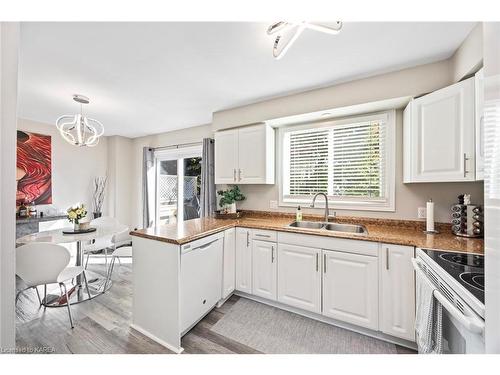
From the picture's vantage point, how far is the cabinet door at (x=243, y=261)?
219cm

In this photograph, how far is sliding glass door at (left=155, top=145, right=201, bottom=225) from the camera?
4.00 meters

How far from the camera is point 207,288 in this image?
189cm

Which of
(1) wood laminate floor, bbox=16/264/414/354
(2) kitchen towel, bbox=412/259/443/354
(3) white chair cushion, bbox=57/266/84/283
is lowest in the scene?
(1) wood laminate floor, bbox=16/264/414/354

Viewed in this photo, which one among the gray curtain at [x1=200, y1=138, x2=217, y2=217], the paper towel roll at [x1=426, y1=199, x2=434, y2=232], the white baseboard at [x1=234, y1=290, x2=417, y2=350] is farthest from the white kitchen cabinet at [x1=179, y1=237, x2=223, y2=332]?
the paper towel roll at [x1=426, y1=199, x2=434, y2=232]

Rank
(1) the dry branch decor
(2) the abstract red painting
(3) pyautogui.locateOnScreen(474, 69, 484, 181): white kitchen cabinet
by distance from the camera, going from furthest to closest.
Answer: (1) the dry branch decor < (2) the abstract red painting < (3) pyautogui.locateOnScreen(474, 69, 484, 181): white kitchen cabinet

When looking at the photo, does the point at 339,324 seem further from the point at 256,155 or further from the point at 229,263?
the point at 256,155

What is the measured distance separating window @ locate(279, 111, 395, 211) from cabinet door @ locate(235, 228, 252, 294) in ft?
2.67

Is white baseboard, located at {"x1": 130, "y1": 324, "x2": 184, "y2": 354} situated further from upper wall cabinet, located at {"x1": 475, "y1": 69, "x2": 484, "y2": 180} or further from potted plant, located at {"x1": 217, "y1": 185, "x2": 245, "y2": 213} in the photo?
upper wall cabinet, located at {"x1": 475, "y1": 69, "x2": 484, "y2": 180}

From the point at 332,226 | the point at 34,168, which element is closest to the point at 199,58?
the point at 332,226

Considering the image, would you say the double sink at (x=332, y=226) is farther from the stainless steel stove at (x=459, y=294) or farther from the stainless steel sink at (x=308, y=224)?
the stainless steel stove at (x=459, y=294)


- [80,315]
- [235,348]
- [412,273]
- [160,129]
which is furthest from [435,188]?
[160,129]

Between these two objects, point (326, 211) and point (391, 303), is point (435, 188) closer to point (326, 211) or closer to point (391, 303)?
point (326, 211)

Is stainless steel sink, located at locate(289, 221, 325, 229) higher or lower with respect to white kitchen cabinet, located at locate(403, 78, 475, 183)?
lower

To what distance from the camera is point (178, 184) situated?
4.22m
